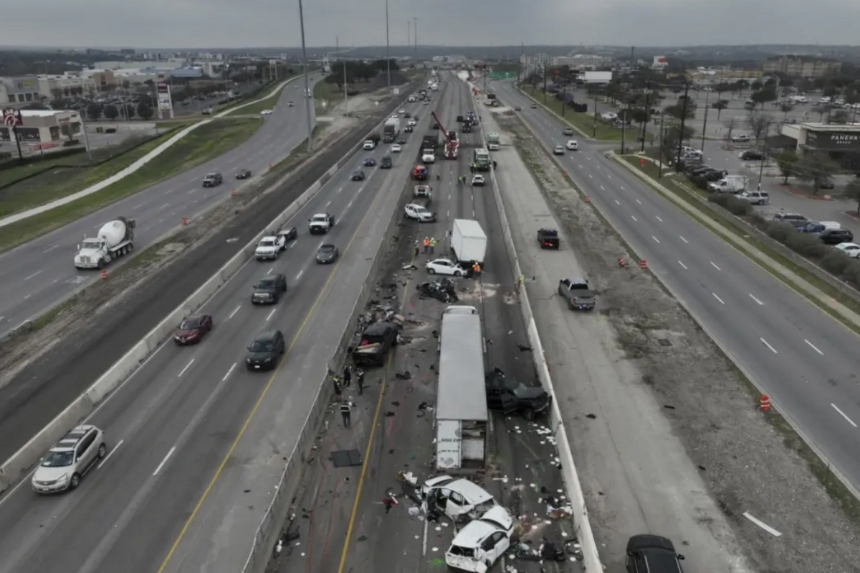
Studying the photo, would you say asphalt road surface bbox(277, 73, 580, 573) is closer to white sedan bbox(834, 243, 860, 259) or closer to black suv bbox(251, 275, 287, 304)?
black suv bbox(251, 275, 287, 304)

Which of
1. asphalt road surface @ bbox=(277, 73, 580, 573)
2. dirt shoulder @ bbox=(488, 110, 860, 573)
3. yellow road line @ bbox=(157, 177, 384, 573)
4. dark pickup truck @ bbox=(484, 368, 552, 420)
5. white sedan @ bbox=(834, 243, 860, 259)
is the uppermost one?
white sedan @ bbox=(834, 243, 860, 259)

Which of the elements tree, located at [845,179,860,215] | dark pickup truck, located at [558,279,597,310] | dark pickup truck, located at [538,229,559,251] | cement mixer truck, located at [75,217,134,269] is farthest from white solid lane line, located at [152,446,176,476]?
tree, located at [845,179,860,215]

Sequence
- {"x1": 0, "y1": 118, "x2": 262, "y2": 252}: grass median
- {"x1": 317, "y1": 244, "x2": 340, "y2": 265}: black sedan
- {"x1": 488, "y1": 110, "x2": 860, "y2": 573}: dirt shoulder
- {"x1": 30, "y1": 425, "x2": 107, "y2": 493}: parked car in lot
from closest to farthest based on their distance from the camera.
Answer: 1. {"x1": 488, "y1": 110, "x2": 860, "y2": 573}: dirt shoulder
2. {"x1": 30, "y1": 425, "x2": 107, "y2": 493}: parked car in lot
3. {"x1": 317, "y1": 244, "x2": 340, "y2": 265}: black sedan
4. {"x1": 0, "y1": 118, "x2": 262, "y2": 252}: grass median

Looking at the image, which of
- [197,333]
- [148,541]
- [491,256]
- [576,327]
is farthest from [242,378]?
[491,256]

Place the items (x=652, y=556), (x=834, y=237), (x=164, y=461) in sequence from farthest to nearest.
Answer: (x=834, y=237) < (x=164, y=461) < (x=652, y=556)

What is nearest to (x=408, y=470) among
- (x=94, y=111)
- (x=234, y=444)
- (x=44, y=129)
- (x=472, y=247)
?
(x=234, y=444)

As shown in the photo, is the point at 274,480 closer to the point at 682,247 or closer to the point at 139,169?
the point at 682,247

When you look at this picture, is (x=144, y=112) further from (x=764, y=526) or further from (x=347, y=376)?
(x=764, y=526)
